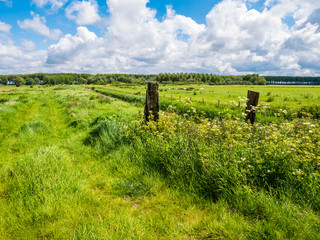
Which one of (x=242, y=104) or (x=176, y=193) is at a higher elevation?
(x=242, y=104)

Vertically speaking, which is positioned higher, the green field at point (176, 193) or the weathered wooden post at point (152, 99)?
the weathered wooden post at point (152, 99)

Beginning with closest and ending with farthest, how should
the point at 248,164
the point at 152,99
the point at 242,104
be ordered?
the point at 248,164 < the point at 242,104 < the point at 152,99

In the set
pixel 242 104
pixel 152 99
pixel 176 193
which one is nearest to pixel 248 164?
pixel 176 193

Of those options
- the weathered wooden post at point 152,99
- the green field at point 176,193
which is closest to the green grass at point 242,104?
the weathered wooden post at point 152,99

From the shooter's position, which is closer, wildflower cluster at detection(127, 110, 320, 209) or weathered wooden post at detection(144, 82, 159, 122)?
wildflower cluster at detection(127, 110, 320, 209)

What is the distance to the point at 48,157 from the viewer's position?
4.43 metres

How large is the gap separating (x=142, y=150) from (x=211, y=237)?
2.81 meters

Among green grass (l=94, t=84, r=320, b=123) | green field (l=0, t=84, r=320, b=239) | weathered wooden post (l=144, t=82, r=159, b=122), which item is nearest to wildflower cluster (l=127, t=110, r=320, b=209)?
green field (l=0, t=84, r=320, b=239)

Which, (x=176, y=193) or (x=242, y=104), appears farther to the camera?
(x=242, y=104)

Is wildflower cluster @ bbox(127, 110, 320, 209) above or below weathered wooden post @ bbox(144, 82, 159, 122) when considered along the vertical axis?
below

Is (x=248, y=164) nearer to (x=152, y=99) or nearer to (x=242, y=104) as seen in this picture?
(x=242, y=104)

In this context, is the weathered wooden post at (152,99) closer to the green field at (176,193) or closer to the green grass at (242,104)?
the green grass at (242,104)

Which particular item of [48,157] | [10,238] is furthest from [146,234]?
[48,157]

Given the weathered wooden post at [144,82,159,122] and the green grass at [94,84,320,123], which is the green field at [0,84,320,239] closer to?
the weathered wooden post at [144,82,159,122]
